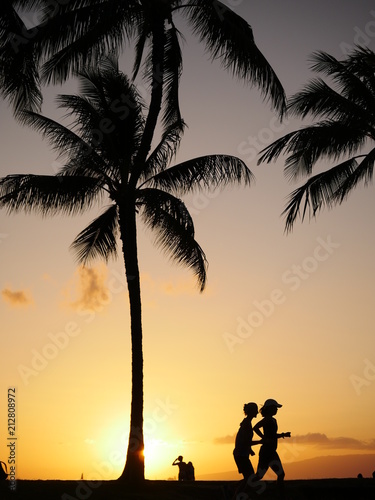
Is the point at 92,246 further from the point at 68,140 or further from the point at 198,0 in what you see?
the point at 198,0

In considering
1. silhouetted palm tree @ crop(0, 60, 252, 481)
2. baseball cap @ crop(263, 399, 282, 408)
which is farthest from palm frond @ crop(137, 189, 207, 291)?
baseball cap @ crop(263, 399, 282, 408)

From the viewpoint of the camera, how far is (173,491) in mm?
16812

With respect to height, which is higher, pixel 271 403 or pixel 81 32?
pixel 81 32

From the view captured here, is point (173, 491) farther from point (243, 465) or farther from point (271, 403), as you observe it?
point (271, 403)

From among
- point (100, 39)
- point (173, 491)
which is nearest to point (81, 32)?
point (100, 39)

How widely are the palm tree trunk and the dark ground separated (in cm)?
75

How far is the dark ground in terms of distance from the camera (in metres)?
14.7

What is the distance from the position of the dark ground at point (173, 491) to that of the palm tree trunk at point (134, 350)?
753 millimetres

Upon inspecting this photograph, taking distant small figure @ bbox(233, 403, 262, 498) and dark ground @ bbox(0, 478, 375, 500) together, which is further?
dark ground @ bbox(0, 478, 375, 500)

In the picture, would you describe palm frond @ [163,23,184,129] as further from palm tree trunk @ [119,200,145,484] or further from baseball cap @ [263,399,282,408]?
baseball cap @ [263,399,282,408]

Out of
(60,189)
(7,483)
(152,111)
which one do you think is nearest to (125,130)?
(152,111)

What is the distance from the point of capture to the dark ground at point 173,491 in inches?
579

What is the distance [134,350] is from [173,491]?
13.3 feet

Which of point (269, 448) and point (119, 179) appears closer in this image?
point (269, 448)
